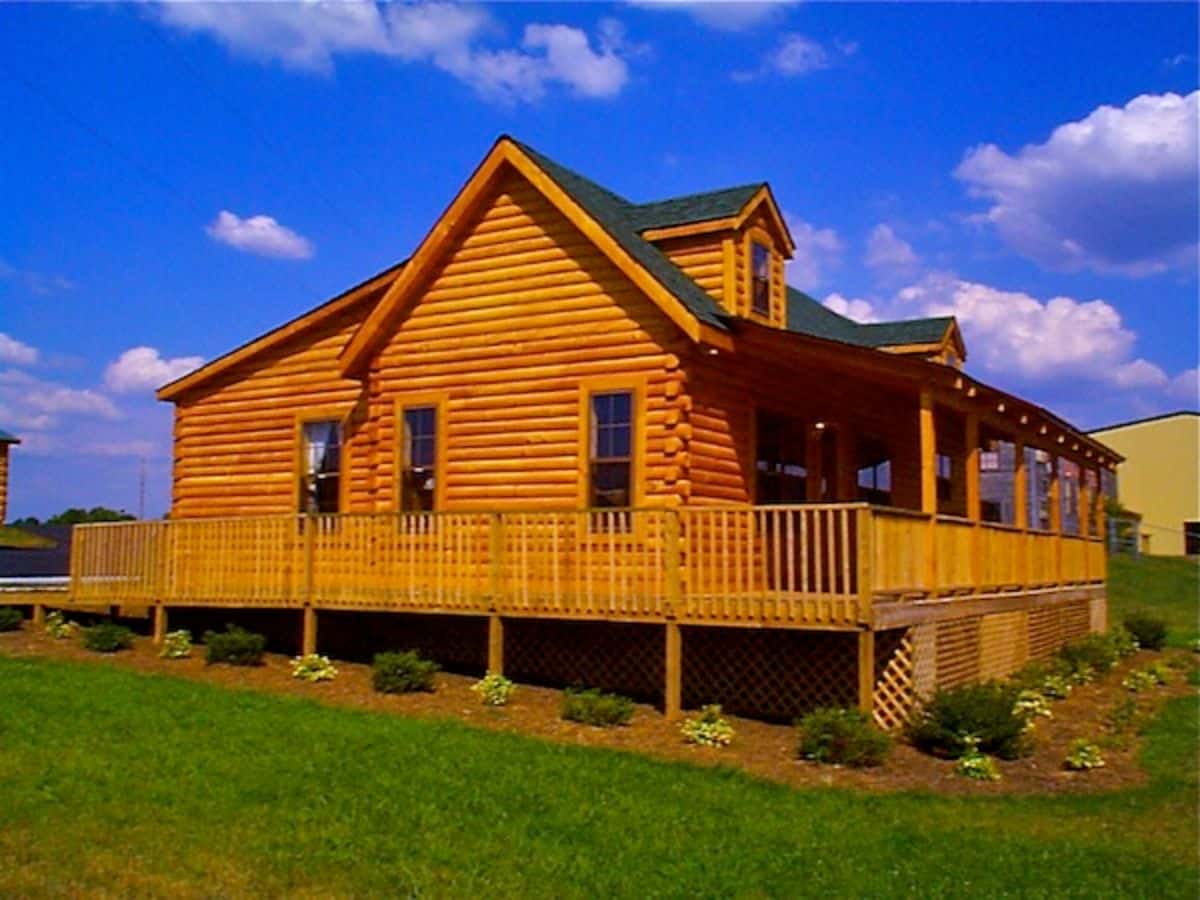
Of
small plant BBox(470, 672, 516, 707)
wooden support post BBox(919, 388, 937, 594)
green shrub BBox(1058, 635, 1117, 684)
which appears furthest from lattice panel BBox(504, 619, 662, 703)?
green shrub BBox(1058, 635, 1117, 684)

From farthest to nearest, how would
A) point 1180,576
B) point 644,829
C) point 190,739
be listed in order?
point 1180,576
point 190,739
point 644,829

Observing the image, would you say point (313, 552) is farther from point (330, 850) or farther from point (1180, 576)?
point (1180, 576)

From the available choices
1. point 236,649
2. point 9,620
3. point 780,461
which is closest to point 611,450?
point 780,461

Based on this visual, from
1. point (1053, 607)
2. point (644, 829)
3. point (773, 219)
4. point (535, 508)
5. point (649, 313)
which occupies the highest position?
point (773, 219)

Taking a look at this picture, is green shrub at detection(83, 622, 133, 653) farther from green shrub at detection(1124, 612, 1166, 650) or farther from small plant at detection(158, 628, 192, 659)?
green shrub at detection(1124, 612, 1166, 650)

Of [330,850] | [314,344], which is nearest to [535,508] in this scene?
[314,344]

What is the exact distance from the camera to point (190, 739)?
1177cm

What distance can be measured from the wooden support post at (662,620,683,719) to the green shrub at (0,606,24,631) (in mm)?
11719

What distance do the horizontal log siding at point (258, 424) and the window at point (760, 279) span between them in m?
6.19

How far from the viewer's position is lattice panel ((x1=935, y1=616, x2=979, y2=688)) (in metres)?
15.2

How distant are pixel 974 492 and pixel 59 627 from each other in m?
13.9

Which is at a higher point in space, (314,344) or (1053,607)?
(314,344)

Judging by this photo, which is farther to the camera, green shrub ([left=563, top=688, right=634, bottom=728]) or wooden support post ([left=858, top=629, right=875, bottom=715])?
green shrub ([left=563, top=688, right=634, bottom=728])

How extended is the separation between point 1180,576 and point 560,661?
33.8m
